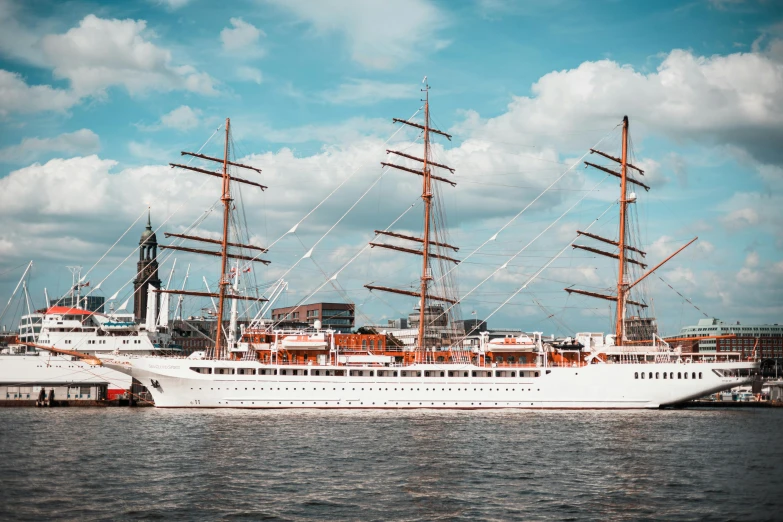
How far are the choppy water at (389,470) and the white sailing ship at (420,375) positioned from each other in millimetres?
10512

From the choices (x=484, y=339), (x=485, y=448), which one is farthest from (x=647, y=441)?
(x=484, y=339)

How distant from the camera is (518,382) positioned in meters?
58.6

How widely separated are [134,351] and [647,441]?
54977 mm

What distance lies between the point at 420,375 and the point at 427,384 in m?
1.17

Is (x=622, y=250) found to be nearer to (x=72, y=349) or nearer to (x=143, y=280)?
(x=72, y=349)

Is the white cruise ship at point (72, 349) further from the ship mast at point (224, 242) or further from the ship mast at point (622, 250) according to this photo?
the ship mast at point (622, 250)

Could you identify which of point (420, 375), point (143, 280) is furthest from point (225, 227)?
point (143, 280)

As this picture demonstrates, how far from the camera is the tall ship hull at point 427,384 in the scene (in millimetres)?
56906

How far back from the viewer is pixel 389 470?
28.6 meters

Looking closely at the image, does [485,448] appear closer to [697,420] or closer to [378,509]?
[378,509]

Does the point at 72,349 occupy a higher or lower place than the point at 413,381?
higher

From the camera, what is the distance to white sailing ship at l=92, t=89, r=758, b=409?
187ft

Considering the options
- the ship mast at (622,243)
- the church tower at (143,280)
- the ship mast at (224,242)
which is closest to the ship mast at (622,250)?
the ship mast at (622,243)

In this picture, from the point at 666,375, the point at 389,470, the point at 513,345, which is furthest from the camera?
the point at 513,345
